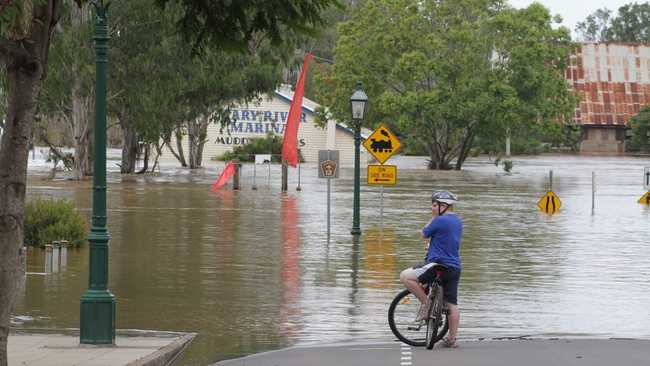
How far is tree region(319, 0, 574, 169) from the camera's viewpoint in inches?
2768

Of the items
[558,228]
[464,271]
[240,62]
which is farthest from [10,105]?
[240,62]

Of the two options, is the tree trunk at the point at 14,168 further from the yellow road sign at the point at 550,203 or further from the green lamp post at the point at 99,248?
the yellow road sign at the point at 550,203

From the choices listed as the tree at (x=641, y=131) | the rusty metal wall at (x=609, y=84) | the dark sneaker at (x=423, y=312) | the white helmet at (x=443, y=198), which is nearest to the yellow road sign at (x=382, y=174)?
the white helmet at (x=443, y=198)

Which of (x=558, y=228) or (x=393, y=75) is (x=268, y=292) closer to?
(x=558, y=228)

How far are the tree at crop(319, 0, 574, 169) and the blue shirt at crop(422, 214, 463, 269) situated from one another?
5588 cm

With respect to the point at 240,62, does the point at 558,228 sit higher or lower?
lower

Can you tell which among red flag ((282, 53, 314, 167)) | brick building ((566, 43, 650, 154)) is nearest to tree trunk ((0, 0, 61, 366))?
red flag ((282, 53, 314, 167))

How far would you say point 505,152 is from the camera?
114 meters

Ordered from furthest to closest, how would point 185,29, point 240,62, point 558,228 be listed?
point 240,62 < point 558,228 < point 185,29

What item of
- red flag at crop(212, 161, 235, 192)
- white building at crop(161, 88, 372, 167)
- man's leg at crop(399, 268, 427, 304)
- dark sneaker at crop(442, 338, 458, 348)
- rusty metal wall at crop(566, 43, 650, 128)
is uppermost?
rusty metal wall at crop(566, 43, 650, 128)

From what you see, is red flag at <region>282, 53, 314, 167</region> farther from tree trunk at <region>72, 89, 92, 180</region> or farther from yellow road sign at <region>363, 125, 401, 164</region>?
yellow road sign at <region>363, 125, 401, 164</region>

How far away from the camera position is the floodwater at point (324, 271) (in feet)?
50.1

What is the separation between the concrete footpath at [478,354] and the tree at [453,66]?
55.7 m

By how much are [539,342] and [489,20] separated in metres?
59.8
